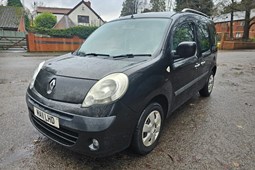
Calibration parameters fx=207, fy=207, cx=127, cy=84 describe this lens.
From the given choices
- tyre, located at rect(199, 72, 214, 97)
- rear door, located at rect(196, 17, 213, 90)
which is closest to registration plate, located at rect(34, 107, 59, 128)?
rear door, located at rect(196, 17, 213, 90)

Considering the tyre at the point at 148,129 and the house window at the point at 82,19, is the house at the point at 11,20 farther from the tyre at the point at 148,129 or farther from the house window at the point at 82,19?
the tyre at the point at 148,129

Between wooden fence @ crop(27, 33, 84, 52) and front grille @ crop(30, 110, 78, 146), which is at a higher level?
wooden fence @ crop(27, 33, 84, 52)

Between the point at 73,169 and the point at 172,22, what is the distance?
242cm

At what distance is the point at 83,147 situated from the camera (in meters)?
2.09

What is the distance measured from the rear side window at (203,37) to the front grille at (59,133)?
2987 mm

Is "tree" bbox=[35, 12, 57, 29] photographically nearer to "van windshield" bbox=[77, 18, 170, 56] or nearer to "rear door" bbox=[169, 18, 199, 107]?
"van windshield" bbox=[77, 18, 170, 56]

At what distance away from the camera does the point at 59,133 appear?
2256mm

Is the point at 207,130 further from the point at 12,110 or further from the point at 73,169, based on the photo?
the point at 12,110

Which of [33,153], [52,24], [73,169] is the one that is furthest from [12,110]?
[52,24]

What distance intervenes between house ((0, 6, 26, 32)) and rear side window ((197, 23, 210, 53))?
113 feet

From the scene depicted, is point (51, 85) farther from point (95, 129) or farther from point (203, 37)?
point (203, 37)

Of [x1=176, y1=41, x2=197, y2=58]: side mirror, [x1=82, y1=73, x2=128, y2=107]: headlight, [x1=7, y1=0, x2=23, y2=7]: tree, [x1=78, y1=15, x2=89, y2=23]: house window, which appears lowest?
[x1=82, y1=73, x2=128, y2=107]: headlight

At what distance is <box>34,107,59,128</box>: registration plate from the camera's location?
2.17 metres

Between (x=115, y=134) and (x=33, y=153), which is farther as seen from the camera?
(x=33, y=153)
